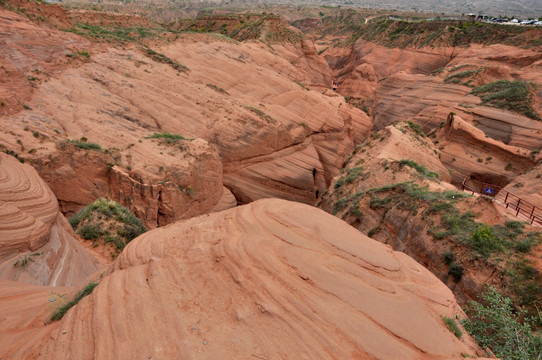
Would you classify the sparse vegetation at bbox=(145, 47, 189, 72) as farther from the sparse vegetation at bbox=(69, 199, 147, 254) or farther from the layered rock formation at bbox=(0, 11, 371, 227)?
the sparse vegetation at bbox=(69, 199, 147, 254)

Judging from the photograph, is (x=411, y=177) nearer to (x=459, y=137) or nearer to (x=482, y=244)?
(x=482, y=244)

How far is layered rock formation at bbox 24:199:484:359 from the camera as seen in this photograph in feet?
17.5

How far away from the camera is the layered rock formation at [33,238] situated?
885cm

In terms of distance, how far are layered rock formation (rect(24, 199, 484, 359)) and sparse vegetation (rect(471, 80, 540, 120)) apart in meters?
26.1

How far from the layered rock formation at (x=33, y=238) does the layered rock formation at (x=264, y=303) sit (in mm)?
2744

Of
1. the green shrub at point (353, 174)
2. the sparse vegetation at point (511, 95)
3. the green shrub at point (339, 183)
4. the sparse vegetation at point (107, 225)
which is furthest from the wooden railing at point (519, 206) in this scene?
the sparse vegetation at point (107, 225)

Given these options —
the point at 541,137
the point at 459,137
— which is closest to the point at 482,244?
the point at 459,137

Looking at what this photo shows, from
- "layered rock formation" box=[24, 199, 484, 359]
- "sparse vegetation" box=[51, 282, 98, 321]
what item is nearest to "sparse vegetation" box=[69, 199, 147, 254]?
"layered rock formation" box=[24, 199, 484, 359]

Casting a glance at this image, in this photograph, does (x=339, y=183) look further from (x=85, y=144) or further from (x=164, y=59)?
(x=164, y=59)

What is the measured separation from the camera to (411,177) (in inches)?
671

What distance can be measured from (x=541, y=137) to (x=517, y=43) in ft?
76.2

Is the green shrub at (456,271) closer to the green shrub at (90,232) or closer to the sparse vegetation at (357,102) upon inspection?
the green shrub at (90,232)

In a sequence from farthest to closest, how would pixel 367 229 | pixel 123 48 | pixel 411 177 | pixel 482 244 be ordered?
pixel 123 48, pixel 411 177, pixel 367 229, pixel 482 244

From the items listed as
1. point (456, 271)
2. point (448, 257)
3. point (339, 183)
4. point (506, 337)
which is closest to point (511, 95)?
point (339, 183)
